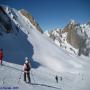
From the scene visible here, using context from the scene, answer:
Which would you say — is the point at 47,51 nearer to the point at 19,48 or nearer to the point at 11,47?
the point at 19,48

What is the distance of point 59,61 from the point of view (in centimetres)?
8538

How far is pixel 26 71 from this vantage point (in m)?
25.3

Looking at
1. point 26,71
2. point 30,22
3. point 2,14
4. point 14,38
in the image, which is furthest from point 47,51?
point 26,71

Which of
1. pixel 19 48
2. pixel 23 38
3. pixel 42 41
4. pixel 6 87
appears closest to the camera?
pixel 6 87

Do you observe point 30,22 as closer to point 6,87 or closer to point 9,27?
point 9,27

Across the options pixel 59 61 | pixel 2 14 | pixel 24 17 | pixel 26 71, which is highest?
pixel 24 17

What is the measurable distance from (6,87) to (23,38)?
6841 cm

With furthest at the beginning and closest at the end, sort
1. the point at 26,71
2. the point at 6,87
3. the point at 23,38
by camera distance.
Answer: the point at 23,38 < the point at 26,71 < the point at 6,87

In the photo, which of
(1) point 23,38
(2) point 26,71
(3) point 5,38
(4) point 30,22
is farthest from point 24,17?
(2) point 26,71

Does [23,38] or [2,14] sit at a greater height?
[2,14]

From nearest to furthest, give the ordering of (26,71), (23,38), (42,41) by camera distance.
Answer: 1. (26,71)
2. (23,38)
3. (42,41)

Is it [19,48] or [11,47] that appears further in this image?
[19,48]

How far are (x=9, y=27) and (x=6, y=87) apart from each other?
62979 mm

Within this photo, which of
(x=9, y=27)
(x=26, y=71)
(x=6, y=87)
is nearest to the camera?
(x=6, y=87)
